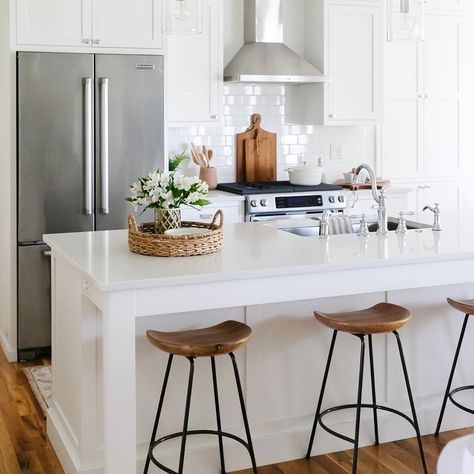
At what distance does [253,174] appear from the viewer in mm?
6465

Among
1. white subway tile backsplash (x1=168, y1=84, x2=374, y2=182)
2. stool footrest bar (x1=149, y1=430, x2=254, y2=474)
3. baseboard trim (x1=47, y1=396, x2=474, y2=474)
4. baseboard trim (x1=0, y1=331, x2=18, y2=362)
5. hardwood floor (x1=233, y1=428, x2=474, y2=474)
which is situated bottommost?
hardwood floor (x1=233, y1=428, x2=474, y2=474)

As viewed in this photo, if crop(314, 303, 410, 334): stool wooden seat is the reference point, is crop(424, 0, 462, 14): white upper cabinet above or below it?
above

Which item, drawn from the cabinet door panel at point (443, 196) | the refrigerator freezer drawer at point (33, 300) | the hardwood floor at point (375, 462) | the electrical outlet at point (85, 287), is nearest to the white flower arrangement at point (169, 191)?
the electrical outlet at point (85, 287)

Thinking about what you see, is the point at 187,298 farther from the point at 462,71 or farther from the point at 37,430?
the point at 462,71

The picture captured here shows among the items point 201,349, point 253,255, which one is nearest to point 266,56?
point 253,255

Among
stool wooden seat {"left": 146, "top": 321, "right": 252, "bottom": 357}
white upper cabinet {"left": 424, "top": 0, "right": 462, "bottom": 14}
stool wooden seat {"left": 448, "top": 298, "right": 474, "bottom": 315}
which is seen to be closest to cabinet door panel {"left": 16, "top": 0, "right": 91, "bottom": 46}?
stool wooden seat {"left": 146, "top": 321, "right": 252, "bottom": 357}

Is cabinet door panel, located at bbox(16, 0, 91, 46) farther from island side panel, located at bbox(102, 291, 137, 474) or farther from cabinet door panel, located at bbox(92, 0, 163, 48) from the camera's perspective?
island side panel, located at bbox(102, 291, 137, 474)

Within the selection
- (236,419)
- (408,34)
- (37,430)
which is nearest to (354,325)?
(236,419)

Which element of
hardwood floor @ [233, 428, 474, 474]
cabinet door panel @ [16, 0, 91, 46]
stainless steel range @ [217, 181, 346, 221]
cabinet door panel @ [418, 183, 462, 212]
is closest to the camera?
hardwood floor @ [233, 428, 474, 474]

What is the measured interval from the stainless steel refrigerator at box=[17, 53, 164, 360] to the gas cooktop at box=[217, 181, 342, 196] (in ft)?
2.51

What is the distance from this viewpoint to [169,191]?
3.33 m

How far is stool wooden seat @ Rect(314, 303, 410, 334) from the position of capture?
3.23 m

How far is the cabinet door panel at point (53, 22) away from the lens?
5012 mm

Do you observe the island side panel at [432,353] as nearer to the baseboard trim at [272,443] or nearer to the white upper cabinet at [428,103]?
the baseboard trim at [272,443]
